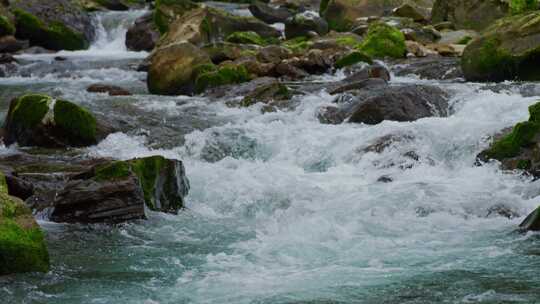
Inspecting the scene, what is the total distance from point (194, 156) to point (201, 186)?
1.85 meters

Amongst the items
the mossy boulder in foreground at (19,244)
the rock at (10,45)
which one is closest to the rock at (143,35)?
the rock at (10,45)

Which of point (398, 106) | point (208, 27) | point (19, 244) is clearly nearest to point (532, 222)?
point (19, 244)

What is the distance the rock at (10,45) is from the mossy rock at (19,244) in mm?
20559

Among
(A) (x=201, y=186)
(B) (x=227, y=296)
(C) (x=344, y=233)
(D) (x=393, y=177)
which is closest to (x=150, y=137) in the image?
(A) (x=201, y=186)

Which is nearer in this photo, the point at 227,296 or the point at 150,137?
the point at 227,296

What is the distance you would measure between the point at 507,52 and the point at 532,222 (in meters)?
8.64

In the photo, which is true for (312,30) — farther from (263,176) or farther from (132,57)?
(263,176)

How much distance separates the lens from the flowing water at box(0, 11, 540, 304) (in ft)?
24.0

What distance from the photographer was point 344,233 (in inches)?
361

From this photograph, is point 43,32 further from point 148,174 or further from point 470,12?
point 148,174

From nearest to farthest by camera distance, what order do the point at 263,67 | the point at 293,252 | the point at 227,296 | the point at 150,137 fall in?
the point at 227,296
the point at 293,252
the point at 150,137
the point at 263,67

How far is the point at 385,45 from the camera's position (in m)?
21.6

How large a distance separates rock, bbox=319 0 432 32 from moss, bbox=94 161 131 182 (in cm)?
1992

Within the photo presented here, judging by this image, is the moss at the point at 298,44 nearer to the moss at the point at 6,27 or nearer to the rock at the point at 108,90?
the rock at the point at 108,90
